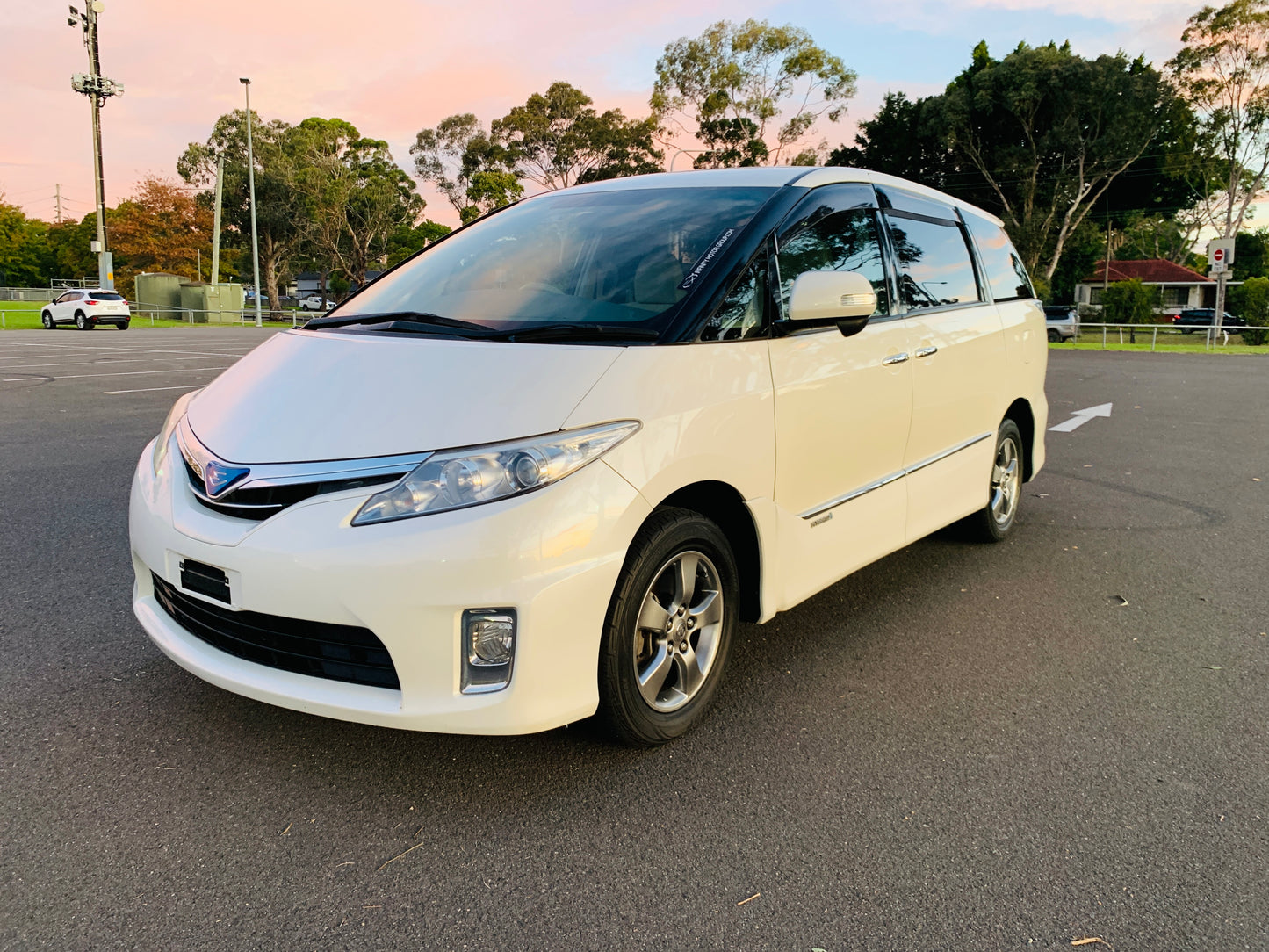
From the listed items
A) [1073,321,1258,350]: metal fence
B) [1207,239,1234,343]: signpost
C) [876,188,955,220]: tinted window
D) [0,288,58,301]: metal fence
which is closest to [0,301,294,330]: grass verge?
[0,288,58,301]: metal fence

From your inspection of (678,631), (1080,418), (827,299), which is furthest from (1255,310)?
(678,631)

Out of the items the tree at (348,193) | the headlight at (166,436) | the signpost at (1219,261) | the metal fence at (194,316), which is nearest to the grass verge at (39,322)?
the metal fence at (194,316)

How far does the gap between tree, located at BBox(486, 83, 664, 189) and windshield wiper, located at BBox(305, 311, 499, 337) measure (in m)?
41.5

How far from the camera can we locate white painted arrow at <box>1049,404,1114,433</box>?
31.4 feet

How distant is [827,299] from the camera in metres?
3.00

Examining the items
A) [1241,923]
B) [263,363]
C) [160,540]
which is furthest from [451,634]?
[1241,923]

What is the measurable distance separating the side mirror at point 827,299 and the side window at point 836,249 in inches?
4.4

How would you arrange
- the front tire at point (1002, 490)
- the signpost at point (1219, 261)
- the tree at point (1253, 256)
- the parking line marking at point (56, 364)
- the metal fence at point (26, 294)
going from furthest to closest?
the tree at point (1253, 256) < the metal fence at point (26, 294) < the signpost at point (1219, 261) < the parking line marking at point (56, 364) < the front tire at point (1002, 490)

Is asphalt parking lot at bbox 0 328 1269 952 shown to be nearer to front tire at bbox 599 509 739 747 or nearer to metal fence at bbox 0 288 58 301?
front tire at bbox 599 509 739 747

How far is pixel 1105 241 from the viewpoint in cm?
6125

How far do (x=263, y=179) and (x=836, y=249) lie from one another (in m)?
52.9

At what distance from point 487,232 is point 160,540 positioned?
1.86 meters

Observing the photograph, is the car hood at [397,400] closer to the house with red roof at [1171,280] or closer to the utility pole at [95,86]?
the utility pole at [95,86]

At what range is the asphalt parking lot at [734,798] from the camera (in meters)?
2.06
